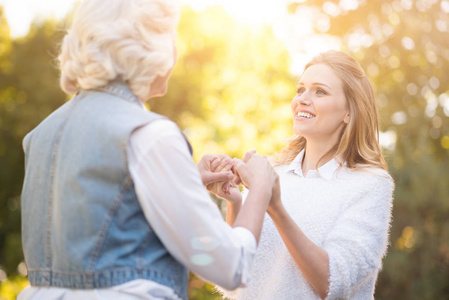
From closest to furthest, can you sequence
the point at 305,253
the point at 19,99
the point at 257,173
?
1. the point at 257,173
2. the point at 305,253
3. the point at 19,99

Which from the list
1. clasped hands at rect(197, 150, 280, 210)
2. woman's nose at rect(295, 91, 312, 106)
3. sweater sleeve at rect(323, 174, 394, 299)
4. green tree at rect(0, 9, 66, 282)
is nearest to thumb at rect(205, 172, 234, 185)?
clasped hands at rect(197, 150, 280, 210)

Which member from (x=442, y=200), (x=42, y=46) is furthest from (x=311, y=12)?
(x=42, y=46)

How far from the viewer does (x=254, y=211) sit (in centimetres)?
177

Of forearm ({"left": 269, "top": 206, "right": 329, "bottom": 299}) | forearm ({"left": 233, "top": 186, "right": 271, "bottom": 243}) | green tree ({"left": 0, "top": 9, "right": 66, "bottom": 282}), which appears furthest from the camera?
green tree ({"left": 0, "top": 9, "right": 66, "bottom": 282})

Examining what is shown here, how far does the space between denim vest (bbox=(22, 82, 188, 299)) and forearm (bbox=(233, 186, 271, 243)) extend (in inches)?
10.5

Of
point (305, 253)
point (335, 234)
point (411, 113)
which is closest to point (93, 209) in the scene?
point (305, 253)

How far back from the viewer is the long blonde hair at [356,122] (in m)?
2.83

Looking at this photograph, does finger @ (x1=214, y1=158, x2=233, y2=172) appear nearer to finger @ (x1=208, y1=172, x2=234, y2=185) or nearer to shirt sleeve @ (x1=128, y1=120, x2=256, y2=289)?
finger @ (x1=208, y1=172, x2=234, y2=185)

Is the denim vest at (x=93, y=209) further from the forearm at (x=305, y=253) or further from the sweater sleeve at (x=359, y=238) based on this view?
the sweater sleeve at (x=359, y=238)

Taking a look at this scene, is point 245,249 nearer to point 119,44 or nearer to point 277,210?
point 277,210

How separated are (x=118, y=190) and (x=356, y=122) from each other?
1759mm

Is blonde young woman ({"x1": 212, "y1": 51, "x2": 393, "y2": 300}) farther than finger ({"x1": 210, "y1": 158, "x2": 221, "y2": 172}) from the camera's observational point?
No

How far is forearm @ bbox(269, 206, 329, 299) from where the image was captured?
2271 mm

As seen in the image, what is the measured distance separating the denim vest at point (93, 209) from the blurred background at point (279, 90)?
7.99 meters
